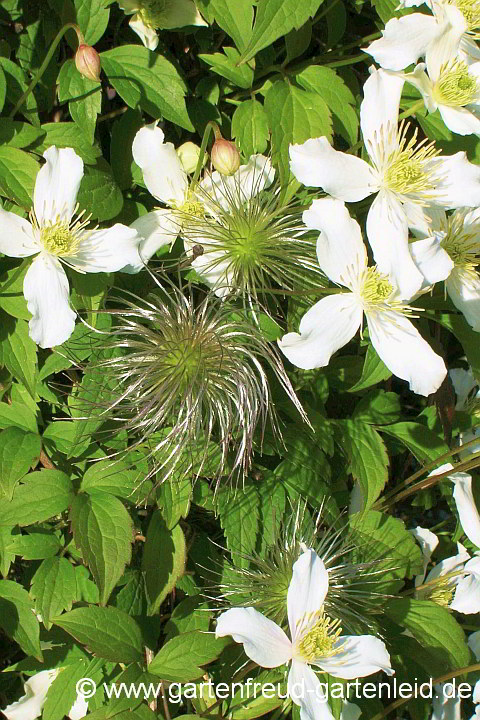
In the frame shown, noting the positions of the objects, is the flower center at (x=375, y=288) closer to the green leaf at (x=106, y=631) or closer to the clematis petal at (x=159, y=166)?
the clematis petal at (x=159, y=166)

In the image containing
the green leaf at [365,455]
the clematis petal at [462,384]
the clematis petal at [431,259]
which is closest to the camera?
the clematis petal at [431,259]

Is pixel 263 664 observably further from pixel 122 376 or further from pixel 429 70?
pixel 429 70

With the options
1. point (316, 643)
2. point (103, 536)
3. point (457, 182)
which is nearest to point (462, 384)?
→ point (457, 182)

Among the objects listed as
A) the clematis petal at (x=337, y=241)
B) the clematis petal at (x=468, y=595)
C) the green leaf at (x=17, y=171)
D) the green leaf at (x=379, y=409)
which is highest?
the green leaf at (x=17, y=171)

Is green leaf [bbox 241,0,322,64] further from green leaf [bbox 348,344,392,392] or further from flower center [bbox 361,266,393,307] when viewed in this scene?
green leaf [bbox 348,344,392,392]

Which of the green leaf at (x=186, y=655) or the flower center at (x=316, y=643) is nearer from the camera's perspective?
the flower center at (x=316, y=643)

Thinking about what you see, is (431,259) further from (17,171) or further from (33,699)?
(33,699)

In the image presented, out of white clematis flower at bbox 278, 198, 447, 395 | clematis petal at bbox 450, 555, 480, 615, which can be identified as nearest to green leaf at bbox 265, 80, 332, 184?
white clematis flower at bbox 278, 198, 447, 395

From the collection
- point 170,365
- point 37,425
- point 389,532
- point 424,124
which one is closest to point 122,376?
point 170,365

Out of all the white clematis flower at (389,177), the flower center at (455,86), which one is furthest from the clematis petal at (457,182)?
the flower center at (455,86)
